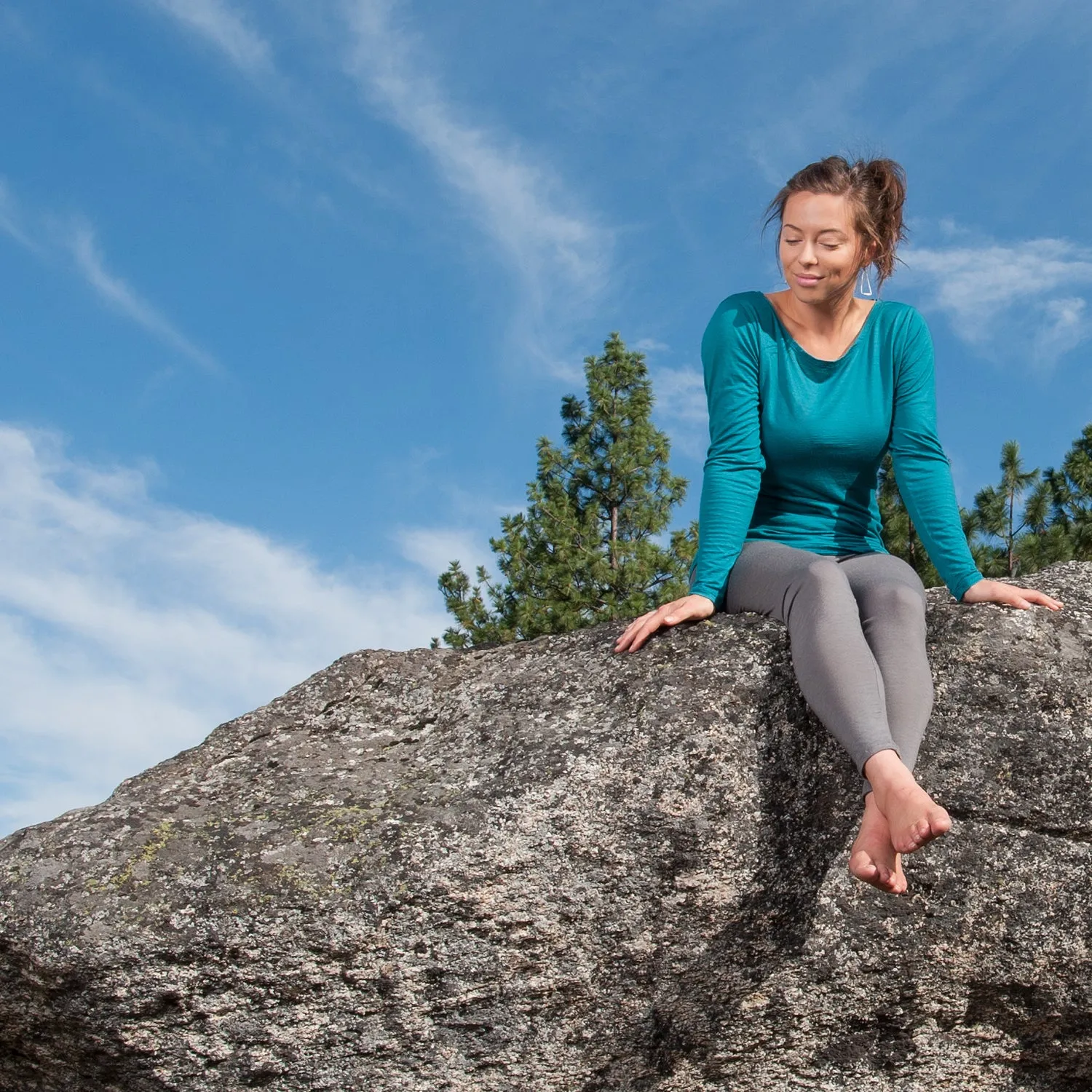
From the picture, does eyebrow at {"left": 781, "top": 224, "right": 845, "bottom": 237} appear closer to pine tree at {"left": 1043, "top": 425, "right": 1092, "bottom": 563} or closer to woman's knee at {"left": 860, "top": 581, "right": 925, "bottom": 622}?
woman's knee at {"left": 860, "top": 581, "right": 925, "bottom": 622}

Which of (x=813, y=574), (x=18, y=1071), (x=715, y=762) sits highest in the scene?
(x=813, y=574)

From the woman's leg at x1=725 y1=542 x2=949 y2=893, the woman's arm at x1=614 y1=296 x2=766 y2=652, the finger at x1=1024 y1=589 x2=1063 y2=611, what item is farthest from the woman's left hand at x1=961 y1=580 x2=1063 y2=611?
the woman's arm at x1=614 y1=296 x2=766 y2=652

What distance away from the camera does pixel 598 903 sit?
3.16 meters

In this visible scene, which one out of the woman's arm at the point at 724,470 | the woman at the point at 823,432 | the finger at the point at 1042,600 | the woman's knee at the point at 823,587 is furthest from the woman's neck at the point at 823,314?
the finger at the point at 1042,600

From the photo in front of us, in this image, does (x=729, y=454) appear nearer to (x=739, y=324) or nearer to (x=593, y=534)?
(x=739, y=324)

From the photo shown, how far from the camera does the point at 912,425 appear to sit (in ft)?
12.7

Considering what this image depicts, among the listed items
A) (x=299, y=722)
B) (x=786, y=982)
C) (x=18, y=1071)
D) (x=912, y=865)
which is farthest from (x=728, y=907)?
(x=18, y=1071)

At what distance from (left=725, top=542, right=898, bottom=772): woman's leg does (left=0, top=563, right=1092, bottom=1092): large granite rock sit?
0.14 meters

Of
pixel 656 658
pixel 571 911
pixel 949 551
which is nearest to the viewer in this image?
pixel 571 911

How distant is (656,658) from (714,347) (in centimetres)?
119

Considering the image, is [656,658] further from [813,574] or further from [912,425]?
[912,425]

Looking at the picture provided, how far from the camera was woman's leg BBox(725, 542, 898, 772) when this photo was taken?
3004 millimetres

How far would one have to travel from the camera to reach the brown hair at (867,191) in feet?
12.3

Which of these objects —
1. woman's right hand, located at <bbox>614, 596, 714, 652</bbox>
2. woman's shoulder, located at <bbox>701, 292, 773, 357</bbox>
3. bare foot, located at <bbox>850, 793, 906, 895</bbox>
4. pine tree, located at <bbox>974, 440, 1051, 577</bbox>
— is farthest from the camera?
pine tree, located at <bbox>974, 440, 1051, 577</bbox>
